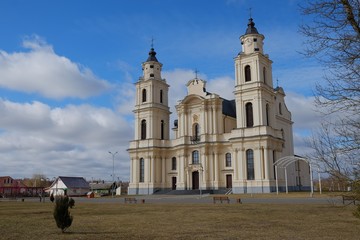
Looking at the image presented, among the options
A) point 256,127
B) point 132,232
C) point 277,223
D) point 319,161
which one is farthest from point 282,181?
point 319,161

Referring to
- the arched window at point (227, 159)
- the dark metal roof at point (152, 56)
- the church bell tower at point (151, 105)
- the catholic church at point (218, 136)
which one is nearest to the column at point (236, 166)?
the catholic church at point (218, 136)

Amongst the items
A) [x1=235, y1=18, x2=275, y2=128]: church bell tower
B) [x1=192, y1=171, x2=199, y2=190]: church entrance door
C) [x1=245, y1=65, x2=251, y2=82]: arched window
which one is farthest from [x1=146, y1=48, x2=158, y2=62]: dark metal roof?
[x1=192, y1=171, x2=199, y2=190]: church entrance door

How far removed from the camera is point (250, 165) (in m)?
52.0

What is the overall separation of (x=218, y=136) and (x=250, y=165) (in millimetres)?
7560

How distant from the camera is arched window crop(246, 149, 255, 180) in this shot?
51.5m

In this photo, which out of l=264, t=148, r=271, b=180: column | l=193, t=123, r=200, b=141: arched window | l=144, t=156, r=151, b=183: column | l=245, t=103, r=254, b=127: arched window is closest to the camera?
l=264, t=148, r=271, b=180: column

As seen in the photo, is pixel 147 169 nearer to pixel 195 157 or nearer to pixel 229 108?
pixel 195 157

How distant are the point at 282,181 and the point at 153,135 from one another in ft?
72.5

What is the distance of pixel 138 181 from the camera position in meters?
62.4

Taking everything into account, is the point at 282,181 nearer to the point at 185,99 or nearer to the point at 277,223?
the point at 185,99

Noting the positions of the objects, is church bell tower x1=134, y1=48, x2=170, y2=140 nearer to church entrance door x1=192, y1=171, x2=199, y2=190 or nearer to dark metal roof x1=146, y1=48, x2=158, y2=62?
dark metal roof x1=146, y1=48, x2=158, y2=62

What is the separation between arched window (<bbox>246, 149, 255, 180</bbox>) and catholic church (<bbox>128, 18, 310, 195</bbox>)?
138 mm

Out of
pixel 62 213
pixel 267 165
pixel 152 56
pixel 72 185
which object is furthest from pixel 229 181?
pixel 62 213

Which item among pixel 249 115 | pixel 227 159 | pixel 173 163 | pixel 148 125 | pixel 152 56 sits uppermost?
pixel 152 56
